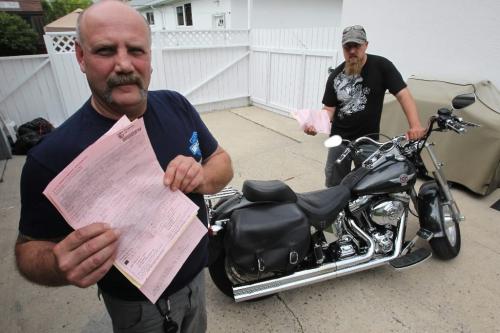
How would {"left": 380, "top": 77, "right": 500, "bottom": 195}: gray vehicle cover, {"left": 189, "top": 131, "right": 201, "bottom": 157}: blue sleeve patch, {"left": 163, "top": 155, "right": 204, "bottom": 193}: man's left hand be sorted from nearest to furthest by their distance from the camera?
1. {"left": 163, "top": 155, "right": 204, "bottom": 193}: man's left hand
2. {"left": 189, "top": 131, "right": 201, "bottom": 157}: blue sleeve patch
3. {"left": 380, "top": 77, "right": 500, "bottom": 195}: gray vehicle cover

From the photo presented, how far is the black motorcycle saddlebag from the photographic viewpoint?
169 centimetres

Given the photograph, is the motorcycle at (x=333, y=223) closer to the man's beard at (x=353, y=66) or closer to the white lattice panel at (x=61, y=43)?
the man's beard at (x=353, y=66)

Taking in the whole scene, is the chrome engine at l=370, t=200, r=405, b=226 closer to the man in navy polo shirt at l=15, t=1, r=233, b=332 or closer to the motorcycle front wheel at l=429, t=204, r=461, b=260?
the motorcycle front wheel at l=429, t=204, r=461, b=260

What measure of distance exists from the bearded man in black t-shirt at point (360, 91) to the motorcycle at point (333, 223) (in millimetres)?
306

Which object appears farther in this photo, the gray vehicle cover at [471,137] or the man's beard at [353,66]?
the gray vehicle cover at [471,137]

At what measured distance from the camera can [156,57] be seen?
6457 mm

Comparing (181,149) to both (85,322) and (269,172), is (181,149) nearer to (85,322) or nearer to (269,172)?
(85,322)

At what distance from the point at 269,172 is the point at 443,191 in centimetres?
233

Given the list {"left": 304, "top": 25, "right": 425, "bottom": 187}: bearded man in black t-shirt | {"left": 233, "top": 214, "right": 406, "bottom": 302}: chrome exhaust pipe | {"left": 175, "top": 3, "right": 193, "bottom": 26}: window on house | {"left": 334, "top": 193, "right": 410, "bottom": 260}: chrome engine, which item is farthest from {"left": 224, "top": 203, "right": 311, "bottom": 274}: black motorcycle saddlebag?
{"left": 175, "top": 3, "right": 193, "bottom": 26}: window on house

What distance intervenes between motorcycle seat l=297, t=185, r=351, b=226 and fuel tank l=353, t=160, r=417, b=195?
0.42 ft

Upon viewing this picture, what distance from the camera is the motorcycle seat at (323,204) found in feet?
6.16

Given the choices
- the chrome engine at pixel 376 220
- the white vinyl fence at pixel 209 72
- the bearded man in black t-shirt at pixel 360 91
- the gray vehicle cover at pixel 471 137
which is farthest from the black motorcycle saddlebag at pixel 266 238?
the white vinyl fence at pixel 209 72

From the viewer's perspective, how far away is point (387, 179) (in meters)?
2.07

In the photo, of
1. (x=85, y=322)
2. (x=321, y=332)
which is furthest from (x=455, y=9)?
(x=85, y=322)
